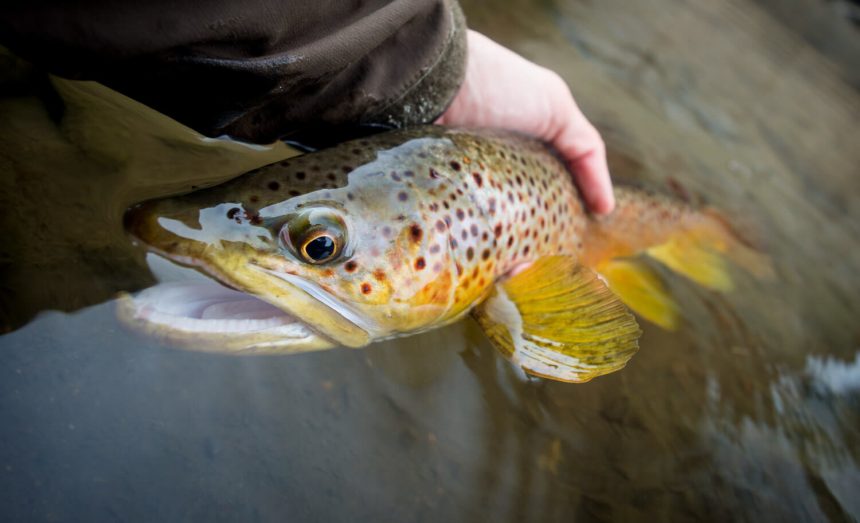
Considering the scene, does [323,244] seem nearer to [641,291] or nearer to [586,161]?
[586,161]

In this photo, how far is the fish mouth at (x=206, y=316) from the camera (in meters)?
1.67

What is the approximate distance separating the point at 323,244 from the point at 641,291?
1.90m

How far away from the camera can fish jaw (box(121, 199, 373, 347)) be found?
1.70 m

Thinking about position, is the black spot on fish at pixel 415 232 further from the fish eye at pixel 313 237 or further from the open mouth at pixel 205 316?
the open mouth at pixel 205 316

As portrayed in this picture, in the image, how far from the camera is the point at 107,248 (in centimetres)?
178

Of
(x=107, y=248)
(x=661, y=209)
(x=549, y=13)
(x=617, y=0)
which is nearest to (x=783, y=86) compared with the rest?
(x=617, y=0)

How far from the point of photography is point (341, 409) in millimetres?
1921

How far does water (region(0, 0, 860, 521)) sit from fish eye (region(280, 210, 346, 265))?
38 cm

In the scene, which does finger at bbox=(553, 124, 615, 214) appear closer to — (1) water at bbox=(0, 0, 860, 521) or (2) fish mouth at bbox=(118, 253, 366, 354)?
(1) water at bbox=(0, 0, 860, 521)

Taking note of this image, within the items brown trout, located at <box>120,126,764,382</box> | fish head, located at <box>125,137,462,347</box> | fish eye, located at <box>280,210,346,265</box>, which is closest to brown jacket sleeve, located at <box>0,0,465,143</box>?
brown trout, located at <box>120,126,764,382</box>

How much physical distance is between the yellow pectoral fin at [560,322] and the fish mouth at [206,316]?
28.7 inches

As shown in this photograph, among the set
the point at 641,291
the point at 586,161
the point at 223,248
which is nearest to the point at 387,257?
the point at 223,248

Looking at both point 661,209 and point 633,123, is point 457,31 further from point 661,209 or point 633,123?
point 633,123

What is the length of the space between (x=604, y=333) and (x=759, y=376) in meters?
1.43
